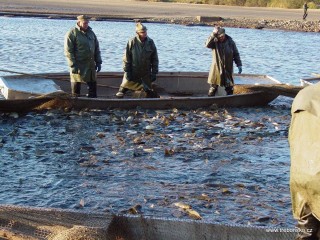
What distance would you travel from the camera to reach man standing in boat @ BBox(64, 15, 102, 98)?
14.3 m

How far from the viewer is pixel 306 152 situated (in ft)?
14.4

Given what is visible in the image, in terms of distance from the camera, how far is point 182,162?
11211 millimetres

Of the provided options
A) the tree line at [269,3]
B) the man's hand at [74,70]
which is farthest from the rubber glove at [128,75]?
the tree line at [269,3]

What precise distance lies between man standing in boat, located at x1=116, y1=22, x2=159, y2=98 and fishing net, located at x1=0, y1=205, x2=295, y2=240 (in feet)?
28.8

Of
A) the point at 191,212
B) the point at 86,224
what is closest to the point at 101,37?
the point at 191,212

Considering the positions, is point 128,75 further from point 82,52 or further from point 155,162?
point 155,162

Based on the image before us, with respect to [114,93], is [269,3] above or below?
below

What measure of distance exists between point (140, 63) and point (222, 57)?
78.3 inches

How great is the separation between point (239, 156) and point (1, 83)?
6297mm

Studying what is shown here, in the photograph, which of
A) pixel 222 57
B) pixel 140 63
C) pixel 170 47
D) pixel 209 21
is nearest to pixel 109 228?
pixel 140 63

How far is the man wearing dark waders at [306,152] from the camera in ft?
14.1

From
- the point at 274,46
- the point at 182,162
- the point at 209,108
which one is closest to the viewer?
the point at 182,162

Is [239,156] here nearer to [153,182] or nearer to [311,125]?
[153,182]

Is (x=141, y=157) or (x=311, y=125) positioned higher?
(x=311, y=125)
